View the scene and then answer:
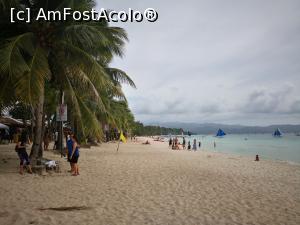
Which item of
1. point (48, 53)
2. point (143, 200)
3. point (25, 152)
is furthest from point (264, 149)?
point (143, 200)

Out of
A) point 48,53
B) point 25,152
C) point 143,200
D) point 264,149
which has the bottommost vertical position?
point 264,149

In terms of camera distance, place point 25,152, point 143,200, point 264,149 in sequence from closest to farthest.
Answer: point 143,200
point 25,152
point 264,149

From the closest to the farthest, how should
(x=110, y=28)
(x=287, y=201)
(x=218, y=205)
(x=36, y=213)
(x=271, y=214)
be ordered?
(x=36, y=213) → (x=271, y=214) → (x=218, y=205) → (x=287, y=201) → (x=110, y=28)

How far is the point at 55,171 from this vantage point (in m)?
10.8

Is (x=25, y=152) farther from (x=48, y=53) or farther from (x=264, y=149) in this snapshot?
(x=264, y=149)

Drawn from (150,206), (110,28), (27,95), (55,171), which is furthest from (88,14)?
(150,206)

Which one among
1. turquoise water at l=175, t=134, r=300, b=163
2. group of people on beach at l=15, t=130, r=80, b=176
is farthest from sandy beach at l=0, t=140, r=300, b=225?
turquoise water at l=175, t=134, r=300, b=163

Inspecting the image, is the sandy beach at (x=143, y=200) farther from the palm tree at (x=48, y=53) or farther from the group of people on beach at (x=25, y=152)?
the palm tree at (x=48, y=53)

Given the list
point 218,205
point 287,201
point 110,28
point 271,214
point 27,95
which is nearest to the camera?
point 271,214

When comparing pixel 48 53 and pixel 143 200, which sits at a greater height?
pixel 48 53

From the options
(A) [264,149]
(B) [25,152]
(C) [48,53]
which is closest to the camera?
(B) [25,152]

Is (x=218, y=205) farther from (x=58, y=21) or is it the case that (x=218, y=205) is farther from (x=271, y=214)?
(x=58, y=21)

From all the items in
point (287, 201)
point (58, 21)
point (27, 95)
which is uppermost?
point (58, 21)

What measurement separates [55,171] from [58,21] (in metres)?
5.50
